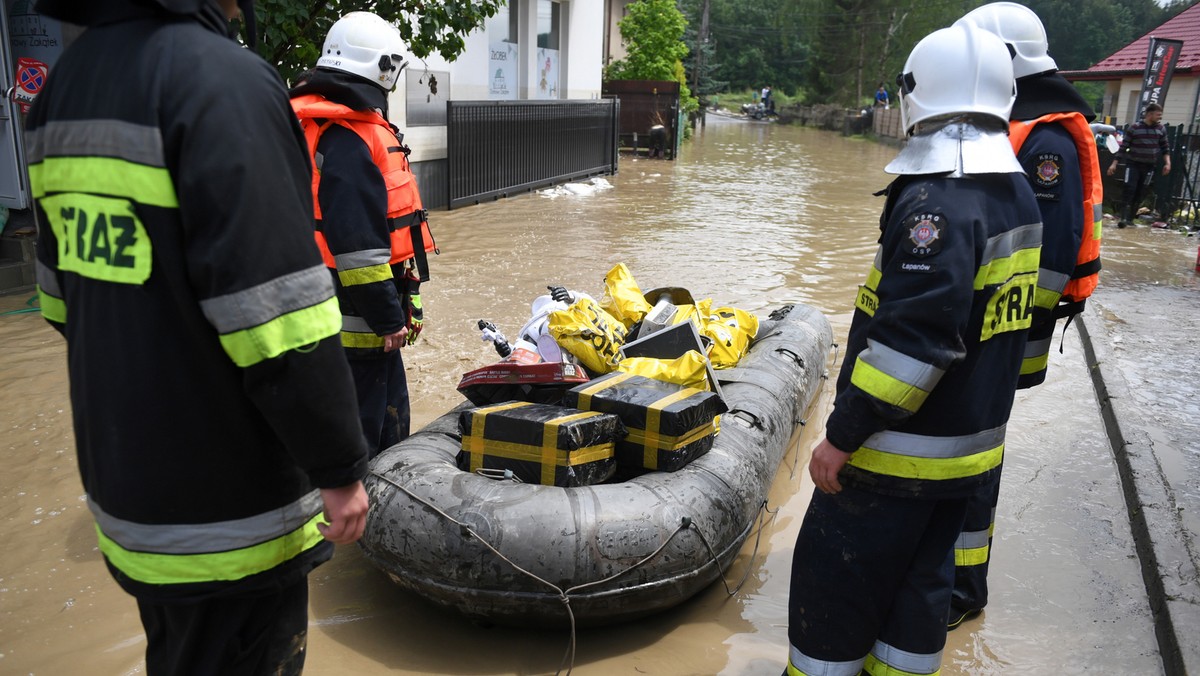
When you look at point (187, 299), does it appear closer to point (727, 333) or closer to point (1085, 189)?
point (1085, 189)

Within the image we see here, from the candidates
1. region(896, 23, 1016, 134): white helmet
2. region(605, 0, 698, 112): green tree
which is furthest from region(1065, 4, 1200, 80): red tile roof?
region(896, 23, 1016, 134): white helmet

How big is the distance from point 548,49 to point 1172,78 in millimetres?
14962

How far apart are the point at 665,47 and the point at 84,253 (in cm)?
2550

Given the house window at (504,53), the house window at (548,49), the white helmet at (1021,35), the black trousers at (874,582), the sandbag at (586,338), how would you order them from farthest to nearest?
the house window at (548,49) → the house window at (504,53) → the sandbag at (586,338) → the white helmet at (1021,35) → the black trousers at (874,582)

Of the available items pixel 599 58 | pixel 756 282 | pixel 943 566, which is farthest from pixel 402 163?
pixel 599 58

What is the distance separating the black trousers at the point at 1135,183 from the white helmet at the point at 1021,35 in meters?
11.9

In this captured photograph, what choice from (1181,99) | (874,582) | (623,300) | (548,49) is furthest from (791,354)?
(1181,99)

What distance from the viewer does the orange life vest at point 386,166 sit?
3430 millimetres

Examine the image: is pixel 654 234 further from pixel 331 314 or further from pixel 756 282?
pixel 331 314

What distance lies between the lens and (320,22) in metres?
7.00

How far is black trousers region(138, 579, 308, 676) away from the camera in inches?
68.0

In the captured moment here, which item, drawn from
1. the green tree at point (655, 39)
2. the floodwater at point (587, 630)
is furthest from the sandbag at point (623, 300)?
the green tree at point (655, 39)

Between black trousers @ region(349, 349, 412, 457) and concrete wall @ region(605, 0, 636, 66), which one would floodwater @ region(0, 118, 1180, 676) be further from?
concrete wall @ region(605, 0, 636, 66)

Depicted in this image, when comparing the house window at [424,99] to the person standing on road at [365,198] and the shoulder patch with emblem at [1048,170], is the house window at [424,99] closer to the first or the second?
the person standing on road at [365,198]
